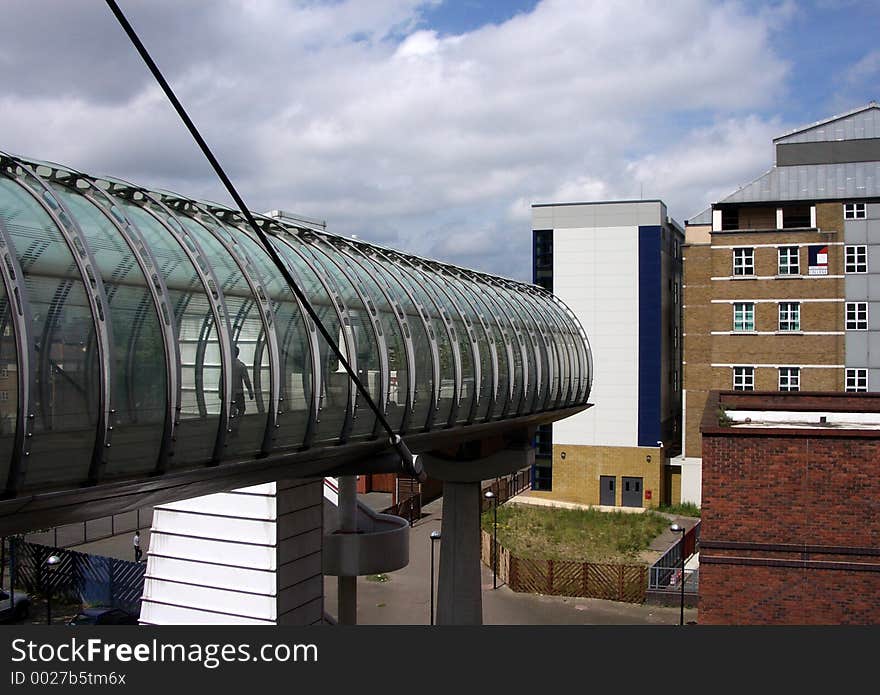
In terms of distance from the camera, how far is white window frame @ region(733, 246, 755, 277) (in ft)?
152

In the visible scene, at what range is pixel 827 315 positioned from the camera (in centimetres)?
4503

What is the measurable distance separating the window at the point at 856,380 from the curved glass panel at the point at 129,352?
42.8 metres

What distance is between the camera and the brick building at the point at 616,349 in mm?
50281

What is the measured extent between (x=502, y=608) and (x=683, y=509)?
67.7ft

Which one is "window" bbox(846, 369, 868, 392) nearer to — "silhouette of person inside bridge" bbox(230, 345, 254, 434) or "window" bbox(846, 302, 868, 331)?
"window" bbox(846, 302, 868, 331)

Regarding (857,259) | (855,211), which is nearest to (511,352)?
(857,259)

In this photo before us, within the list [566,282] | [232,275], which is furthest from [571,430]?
[232,275]

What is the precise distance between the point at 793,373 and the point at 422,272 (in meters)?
34.4

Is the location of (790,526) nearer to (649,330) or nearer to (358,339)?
(358,339)

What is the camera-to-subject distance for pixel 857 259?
4459cm

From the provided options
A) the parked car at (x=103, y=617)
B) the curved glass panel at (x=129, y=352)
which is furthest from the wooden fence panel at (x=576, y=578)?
the curved glass panel at (x=129, y=352)

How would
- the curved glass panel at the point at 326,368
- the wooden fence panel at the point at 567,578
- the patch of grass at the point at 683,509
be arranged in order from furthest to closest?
the patch of grass at the point at 683,509 → the wooden fence panel at the point at 567,578 → the curved glass panel at the point at 326,368

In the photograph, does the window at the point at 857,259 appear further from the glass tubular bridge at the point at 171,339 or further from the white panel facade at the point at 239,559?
the glass tubular bridge at the point at 171,339

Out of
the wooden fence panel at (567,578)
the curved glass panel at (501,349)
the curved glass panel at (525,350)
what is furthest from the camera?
the wooden fence panel at (567,578)
